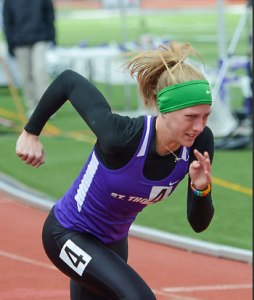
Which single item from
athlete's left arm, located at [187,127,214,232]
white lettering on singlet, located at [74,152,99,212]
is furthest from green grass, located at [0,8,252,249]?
white lettering on singlet, located at [74,152,99,212]

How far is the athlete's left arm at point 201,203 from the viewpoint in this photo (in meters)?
3.38

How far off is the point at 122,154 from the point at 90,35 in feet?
127

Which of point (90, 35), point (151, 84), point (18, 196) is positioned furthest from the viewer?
point (90, 35)

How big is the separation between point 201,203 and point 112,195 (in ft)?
1.44

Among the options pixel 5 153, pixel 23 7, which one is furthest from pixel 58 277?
pixel 23 7

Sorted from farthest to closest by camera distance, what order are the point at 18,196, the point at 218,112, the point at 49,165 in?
the point at 218,112
the point at 49,165
the point at 18,196

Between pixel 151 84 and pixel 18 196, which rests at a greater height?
pixel 151 84

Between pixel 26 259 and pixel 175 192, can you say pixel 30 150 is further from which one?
pixel 175 192

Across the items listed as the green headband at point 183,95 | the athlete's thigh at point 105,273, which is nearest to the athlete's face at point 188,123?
the green headband at point 183,95

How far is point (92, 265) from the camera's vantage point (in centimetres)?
340

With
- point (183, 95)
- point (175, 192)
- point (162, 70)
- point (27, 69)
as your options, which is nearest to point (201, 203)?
point (183, 95)

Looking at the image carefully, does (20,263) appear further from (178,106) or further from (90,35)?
(90,35)

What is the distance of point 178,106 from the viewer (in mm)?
3246

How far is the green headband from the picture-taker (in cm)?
324
